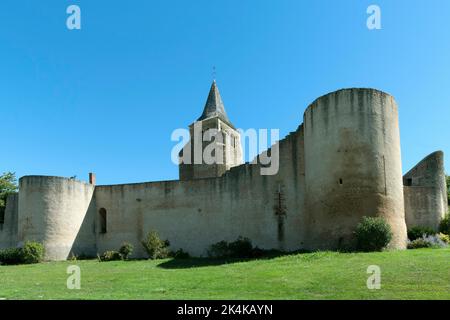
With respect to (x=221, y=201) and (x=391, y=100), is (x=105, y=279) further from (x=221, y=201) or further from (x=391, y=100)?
(x=391, y=100)

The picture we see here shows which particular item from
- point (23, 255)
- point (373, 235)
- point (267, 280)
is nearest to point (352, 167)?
point (373, 235)

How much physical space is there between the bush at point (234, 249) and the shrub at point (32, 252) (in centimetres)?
901

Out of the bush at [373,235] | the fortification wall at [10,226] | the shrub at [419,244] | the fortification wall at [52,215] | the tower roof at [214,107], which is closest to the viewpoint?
the bush at [373,235]

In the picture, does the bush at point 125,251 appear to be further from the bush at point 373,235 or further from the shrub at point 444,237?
the shrub at point 444,237

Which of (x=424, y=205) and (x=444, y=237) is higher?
(x=424, y=205)

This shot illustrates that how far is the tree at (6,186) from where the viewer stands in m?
33.9

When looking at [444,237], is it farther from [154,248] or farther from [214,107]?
[214,107]

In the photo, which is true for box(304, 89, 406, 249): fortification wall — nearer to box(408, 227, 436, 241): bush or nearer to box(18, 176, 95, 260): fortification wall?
box(408, 227, 436, 241): bush

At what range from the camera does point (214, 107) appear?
162 ft

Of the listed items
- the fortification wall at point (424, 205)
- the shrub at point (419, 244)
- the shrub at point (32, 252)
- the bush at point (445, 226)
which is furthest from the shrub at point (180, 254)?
the bush at point (445, 226)

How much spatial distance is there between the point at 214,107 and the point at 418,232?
28879 mm

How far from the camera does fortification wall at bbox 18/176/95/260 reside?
93.8 ft
